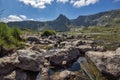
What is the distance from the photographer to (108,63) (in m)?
30.0

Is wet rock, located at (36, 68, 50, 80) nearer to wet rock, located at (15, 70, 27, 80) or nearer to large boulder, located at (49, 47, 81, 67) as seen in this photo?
wet rock, located at (15, 70, 27, 80)

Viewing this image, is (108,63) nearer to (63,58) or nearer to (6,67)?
(63,58)

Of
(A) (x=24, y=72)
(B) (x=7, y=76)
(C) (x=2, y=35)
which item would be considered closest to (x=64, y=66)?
(A) (x=24, y=72)

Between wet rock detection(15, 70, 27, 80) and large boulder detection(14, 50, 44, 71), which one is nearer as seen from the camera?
wet rock detection(15, 70, 27, 80)

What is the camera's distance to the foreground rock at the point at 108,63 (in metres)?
28.8

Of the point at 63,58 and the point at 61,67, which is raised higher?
the point at 63,58

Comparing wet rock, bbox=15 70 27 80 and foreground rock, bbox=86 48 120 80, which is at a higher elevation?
foreground rock, bbox=86 48 120 80

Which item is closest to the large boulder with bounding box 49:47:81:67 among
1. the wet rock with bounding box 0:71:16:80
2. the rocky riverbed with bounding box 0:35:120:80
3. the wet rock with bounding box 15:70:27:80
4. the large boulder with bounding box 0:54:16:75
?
the rocky riverbed with bounding box 0:35:120:80

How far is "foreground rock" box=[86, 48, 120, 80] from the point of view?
2884 cm

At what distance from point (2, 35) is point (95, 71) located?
1219 inches

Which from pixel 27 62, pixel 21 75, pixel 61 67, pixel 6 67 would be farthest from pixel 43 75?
pixel 6 67

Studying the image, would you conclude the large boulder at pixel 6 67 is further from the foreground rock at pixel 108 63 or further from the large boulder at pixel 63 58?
the foreground rock at pixel 108 63

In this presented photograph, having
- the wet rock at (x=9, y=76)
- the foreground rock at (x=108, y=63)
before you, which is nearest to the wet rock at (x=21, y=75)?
the wet rock at (x=9, y=76)

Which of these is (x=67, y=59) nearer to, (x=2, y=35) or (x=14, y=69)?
(x=14, y=69)
